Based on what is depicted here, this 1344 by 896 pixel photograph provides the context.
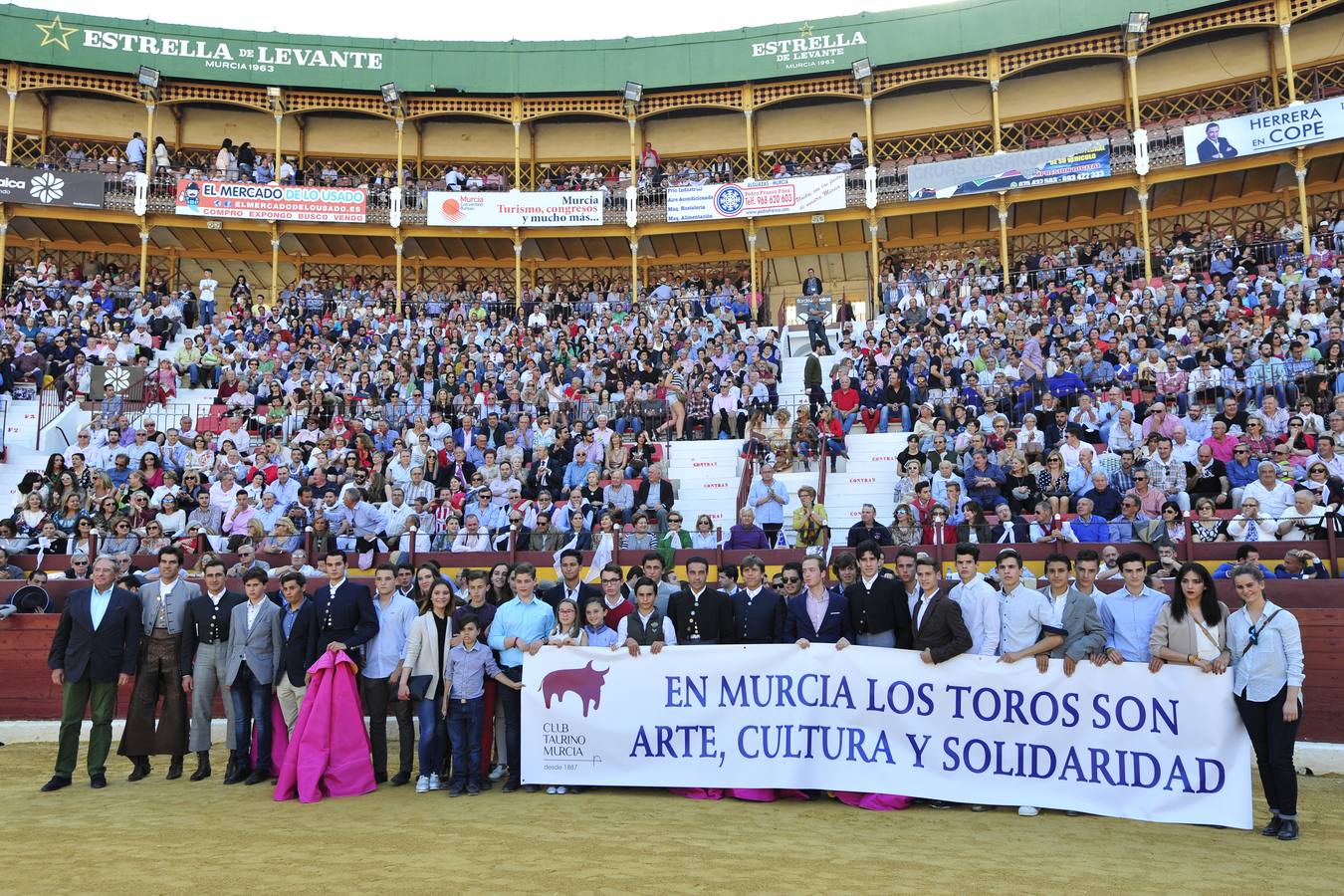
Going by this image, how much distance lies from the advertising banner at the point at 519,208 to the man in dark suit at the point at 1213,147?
45.7 feet

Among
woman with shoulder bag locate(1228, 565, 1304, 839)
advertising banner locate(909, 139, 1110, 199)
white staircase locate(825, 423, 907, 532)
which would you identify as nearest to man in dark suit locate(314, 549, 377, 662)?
woman with shoulder bag locate(1228, 565, 1304, 839)

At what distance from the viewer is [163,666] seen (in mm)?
8523

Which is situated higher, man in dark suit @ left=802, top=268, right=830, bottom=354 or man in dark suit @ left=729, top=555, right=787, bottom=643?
man in dark suit @ left=802, top=268, right=830, bottom=354

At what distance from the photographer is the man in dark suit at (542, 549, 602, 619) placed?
848 centimetres

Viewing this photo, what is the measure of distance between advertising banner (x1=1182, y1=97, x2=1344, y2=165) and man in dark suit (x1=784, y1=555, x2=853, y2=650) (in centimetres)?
2024

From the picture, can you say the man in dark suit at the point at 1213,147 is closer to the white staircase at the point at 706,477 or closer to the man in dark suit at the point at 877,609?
→ the white staircase at the point at 706,477

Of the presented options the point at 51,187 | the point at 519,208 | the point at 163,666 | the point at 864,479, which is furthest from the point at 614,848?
the point at 51,187

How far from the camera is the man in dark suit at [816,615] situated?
7.50 meters

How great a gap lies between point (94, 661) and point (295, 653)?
154 centimetres

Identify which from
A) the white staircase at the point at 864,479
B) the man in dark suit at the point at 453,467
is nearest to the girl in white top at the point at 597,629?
the white staircase at the point at 864,479

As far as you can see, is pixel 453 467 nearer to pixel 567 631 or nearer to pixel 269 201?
pixel 567 631

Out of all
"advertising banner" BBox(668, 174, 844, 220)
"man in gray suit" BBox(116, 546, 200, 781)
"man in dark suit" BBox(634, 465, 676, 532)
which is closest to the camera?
"man in gray suit" BBox(116, 546, 200, 781)

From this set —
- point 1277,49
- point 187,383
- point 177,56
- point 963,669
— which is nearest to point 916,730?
point 963,669

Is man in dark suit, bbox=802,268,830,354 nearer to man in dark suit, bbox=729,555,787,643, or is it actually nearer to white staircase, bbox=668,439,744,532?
Answer: white staircase, bbox=668,439,744,532
